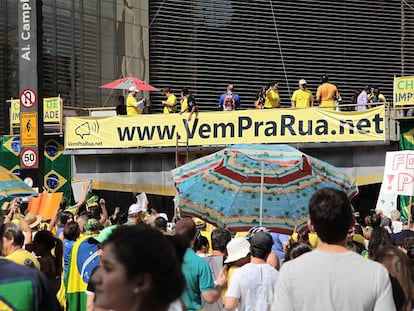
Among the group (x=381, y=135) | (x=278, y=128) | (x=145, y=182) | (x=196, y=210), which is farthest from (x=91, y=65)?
(x=196, y=210)

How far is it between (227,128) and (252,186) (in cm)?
1114

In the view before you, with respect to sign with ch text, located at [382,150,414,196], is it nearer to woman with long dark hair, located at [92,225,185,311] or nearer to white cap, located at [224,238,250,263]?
white cap, located at [224,238,250,263]

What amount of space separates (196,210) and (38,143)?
810 centimetres

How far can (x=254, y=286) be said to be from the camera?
576 centimetres

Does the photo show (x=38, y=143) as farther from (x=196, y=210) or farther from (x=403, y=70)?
(x=403, y=70)

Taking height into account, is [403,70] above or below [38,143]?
above

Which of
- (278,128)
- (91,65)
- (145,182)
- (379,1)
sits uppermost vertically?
(379,1)

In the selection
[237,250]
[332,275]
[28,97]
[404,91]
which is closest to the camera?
[332,275]

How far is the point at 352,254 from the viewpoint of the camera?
379 centimetres

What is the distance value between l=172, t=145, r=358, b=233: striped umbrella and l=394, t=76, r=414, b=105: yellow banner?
10.00 m

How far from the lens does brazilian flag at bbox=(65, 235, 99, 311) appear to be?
719 cm

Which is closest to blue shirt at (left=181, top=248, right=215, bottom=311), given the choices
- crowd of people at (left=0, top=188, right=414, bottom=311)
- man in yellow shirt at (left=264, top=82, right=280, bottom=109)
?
crowd of people at (left=0, top=188, right=414, bottom=311)

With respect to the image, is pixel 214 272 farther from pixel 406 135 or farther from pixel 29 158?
pixel 406 135

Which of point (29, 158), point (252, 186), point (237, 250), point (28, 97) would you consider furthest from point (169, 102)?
point (237, 250)
